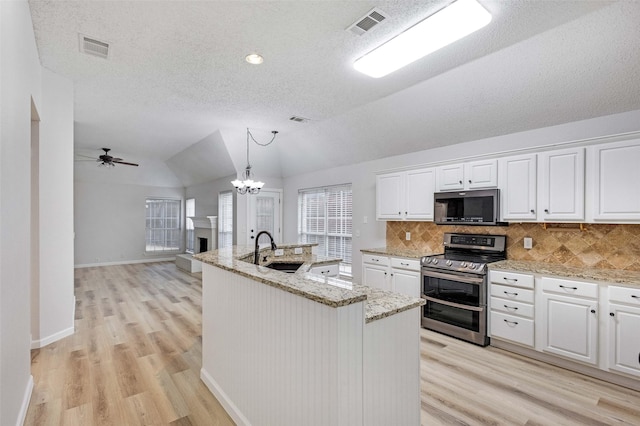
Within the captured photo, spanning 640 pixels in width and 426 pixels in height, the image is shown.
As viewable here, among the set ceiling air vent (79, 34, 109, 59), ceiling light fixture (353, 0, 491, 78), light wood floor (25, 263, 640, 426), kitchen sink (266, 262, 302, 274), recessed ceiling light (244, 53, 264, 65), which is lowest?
light wood floor (25, 263, 640, 426)

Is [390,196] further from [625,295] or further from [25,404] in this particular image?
[25,404]

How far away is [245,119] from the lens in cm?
498

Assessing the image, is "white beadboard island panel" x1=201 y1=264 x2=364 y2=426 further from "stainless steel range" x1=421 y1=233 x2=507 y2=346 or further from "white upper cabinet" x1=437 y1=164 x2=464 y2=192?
"white upper cabinet" x1=437 y1=164 x2=464 y2=192

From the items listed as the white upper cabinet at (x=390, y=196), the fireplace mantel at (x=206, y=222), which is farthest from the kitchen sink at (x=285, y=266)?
the fireplace mantel at (x=206, y=222)

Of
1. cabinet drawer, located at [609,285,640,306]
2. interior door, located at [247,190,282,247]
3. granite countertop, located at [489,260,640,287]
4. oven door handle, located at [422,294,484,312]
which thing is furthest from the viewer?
interior door, located at [247,190,282,247]

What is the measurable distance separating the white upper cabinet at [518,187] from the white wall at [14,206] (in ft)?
13.8

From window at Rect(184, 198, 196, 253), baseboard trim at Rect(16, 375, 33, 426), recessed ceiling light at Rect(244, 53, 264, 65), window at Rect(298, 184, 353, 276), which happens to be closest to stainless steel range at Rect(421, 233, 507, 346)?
window at Rect(298, 184, 353, 276)

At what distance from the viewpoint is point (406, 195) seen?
14.9 ft

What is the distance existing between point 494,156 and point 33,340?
554 centimetres

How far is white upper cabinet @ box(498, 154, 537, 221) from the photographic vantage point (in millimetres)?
3355

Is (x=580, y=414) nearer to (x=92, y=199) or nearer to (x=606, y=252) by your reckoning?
(x=606, y=252)

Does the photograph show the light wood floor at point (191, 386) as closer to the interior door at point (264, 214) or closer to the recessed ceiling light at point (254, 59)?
the recessed ceiling light at point (254, 59)

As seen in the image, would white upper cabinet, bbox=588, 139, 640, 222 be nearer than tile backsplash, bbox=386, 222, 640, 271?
Yes

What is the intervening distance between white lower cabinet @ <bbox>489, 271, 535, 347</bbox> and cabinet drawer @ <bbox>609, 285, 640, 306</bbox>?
596mm
